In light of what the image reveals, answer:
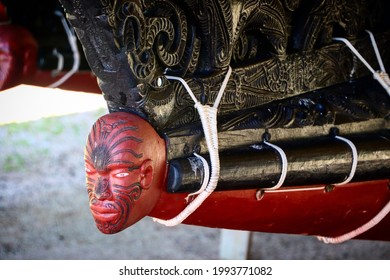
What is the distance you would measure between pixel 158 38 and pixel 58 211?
2351mm

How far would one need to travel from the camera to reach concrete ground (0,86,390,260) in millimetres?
2889

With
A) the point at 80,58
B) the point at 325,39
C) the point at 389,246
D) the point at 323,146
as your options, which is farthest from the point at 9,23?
the point at 389,246

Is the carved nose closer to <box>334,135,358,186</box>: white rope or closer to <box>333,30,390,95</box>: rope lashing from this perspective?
<box>334,135,358,186</box>: white rope

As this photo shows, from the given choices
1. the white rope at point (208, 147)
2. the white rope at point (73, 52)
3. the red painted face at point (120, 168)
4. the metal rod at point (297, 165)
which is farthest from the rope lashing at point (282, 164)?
the white rope at point (73, 52)

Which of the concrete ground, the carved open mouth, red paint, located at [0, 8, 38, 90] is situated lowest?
the concrete ground

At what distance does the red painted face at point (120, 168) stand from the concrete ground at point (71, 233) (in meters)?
1.70

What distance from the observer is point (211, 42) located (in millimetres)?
1039

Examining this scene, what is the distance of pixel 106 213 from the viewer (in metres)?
0.89

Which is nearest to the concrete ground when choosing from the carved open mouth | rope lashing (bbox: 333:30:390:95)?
rope lashing (bbox: 333:30:390:95)

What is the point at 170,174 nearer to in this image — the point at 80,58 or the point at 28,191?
the point at 80,58

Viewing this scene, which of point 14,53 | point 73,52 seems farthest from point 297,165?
point 73,52

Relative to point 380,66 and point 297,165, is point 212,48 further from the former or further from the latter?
point 380,66

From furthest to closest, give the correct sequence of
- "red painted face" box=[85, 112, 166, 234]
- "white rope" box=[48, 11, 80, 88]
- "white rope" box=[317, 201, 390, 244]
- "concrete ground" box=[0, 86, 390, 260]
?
"concrete ground" box=[0, 86, 390, 260]
"white rope" box=[48, 11, 80, 88]
"white rope" box=[317, 201, 390, 244]
"red painted face" box=[85, 112, 166, 234]

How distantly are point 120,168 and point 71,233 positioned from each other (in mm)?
2210
